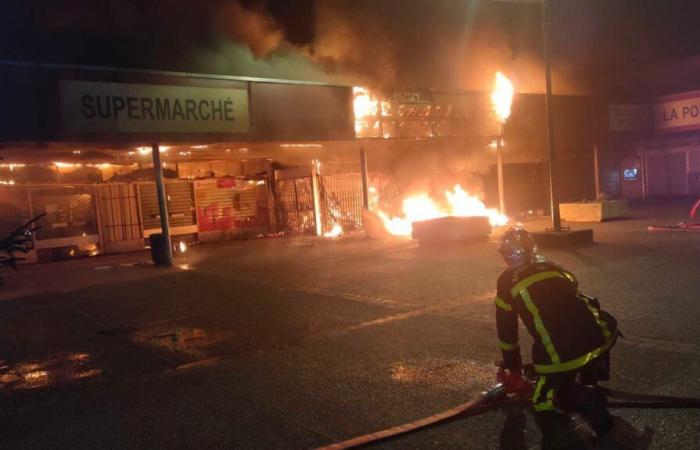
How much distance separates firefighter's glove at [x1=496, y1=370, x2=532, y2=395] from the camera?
390cm

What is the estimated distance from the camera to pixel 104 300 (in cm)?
945

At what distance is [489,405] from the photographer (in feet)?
13.1

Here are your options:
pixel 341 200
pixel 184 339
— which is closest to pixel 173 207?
pixel 341 200

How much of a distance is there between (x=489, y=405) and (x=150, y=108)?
→ 1034 cm

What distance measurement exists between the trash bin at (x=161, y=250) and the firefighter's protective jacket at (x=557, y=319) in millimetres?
10685

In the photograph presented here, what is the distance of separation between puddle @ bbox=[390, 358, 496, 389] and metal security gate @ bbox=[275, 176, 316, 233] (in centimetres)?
1336

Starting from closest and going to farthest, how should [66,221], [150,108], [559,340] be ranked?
[559,340], [150,108], [66,221]

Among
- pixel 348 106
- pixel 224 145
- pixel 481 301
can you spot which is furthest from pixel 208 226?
pixel 481 301

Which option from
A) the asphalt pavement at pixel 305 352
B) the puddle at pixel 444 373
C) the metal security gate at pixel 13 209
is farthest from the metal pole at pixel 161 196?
the puddle at pixel 444 373

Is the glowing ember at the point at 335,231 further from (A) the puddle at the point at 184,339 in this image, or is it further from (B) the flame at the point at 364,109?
(A) the puddle at the point at 184,339

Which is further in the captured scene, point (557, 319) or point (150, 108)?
point (150, 108)

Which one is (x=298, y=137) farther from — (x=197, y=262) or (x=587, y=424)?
(x=587, y=424)

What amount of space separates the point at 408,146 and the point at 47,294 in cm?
1048

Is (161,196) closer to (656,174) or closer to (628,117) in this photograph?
(628,117)
